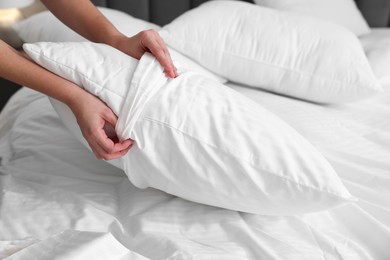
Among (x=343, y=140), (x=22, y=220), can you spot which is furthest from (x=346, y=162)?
(x=22, y=220)

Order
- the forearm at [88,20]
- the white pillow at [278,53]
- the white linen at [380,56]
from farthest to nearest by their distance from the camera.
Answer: the white linen at [380,56]
the white pillow at [278,53]
the forearm at [88,20]

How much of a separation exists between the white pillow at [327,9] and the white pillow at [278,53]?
368 mm

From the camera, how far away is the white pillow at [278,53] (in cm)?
115

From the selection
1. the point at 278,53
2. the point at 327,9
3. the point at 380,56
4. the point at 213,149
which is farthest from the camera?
the point at 327,9

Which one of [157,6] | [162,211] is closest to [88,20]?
[162,211]

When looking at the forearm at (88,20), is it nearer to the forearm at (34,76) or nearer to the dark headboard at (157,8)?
the forearm at (34,76)

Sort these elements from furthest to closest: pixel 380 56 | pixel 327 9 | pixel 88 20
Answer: pixel 327 9, pixel 380 56, pixel 88 20

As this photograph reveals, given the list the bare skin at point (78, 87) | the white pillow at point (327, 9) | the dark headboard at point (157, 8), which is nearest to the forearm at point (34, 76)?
the bare skin at point (78, 87)

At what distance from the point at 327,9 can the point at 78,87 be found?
1041 mm

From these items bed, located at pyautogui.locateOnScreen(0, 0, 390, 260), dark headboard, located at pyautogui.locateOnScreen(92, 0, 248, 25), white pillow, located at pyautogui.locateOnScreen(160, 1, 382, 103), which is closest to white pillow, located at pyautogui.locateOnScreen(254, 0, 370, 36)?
dark headboard, located at pyautogui.locateOnScreen(92, 0, 248, 25)

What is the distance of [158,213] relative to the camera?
811mm

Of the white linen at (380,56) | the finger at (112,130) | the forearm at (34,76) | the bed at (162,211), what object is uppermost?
the forearm at (34,76)

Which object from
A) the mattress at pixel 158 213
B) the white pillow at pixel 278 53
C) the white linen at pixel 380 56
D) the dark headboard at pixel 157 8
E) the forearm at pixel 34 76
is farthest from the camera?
the dark headboard at pixel 157 8

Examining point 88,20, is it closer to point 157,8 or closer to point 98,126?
point 98,126
